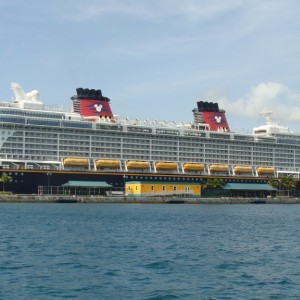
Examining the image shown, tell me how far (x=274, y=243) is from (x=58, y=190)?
6043 centimetres

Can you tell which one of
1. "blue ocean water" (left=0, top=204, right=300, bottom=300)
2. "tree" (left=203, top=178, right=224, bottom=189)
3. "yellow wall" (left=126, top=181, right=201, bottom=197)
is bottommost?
"blue ocean water" (left=0, top=204, right=300, bottom=300)

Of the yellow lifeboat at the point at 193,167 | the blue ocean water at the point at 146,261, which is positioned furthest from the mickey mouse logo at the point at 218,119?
the blue ocean water at the point at 146,261

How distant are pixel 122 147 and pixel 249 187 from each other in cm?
2439

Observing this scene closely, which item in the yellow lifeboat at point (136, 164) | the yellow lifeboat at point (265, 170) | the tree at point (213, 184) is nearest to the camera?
the yellow lifeboat at point (136, 164)

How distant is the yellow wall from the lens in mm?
107000

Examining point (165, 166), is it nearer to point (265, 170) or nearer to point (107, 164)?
point (107, 164)

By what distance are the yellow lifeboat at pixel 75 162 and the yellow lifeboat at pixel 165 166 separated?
554 inches

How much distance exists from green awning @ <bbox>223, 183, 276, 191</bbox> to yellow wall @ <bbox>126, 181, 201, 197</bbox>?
322 inches

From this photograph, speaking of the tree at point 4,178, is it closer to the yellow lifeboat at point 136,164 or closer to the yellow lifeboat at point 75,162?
the yellow lifeboat at point 75,162

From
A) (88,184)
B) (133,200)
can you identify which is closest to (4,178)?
(88,184)

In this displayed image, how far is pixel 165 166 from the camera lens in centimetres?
11769

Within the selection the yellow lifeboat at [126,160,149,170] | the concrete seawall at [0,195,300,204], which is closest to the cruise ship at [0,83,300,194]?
the yellow lifeboat at [126,160,149,170]

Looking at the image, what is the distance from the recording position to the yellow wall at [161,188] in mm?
107000

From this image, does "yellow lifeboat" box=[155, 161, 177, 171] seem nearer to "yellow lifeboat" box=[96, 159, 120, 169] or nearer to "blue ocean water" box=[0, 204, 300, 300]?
"yellow lifeboat" box=[96, 159, 120, 169]
